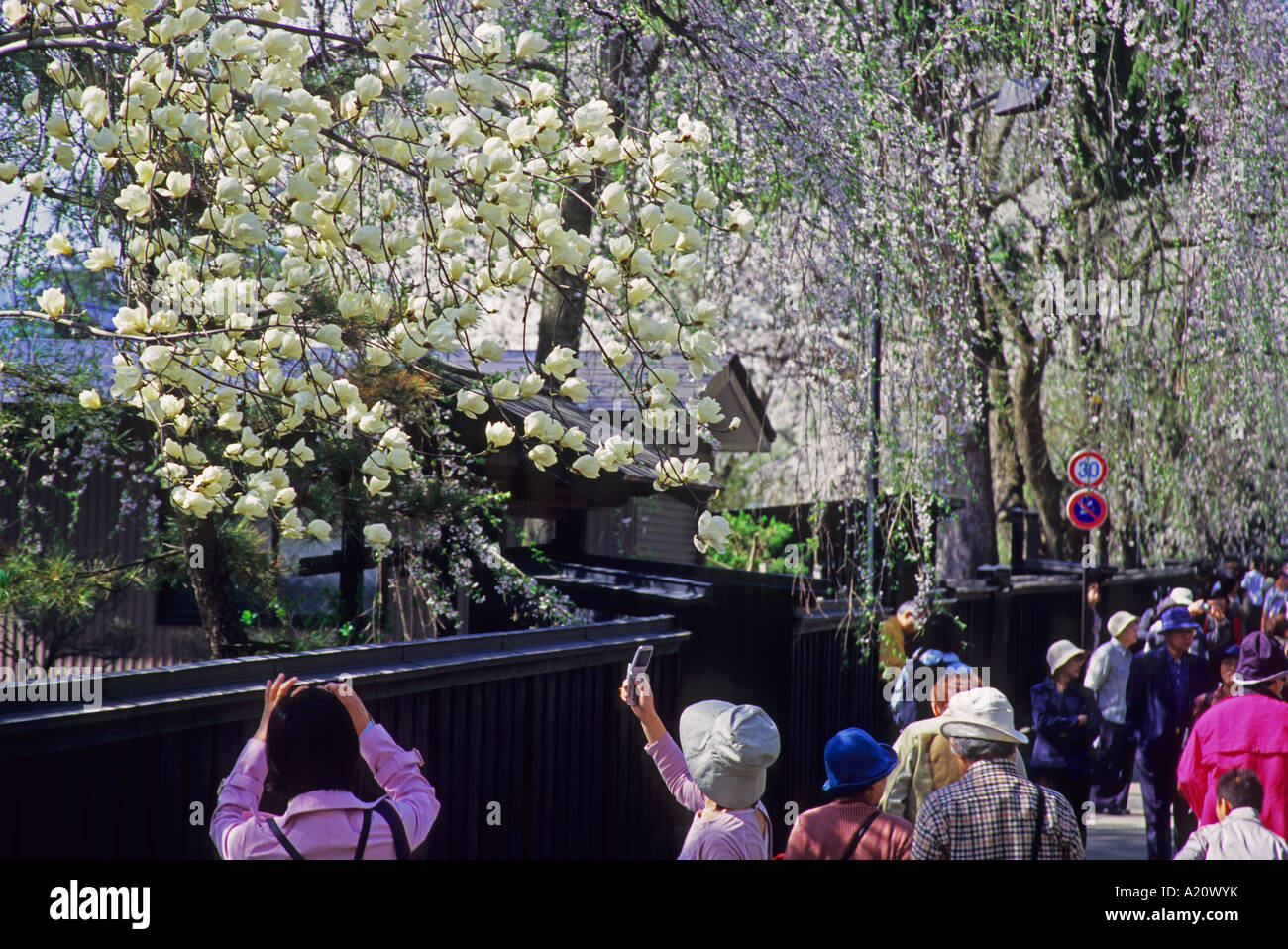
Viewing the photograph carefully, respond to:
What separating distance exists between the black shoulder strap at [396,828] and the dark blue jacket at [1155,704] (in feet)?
21.4

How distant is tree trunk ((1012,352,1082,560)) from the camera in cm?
1833

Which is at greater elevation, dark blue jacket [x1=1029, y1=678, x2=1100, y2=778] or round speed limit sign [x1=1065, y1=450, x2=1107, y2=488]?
round speed limit sign [x1=1065, y1=450, x2=1107, y2=488]

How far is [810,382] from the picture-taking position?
27.6ft

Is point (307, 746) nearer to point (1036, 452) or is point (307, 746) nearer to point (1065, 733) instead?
point (1065, 733)

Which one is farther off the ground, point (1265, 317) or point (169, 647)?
point (1265, 317)

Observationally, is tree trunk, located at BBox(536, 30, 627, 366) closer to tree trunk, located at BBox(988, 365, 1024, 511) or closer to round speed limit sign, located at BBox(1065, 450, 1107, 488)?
round speed limit sign, located at BBox(1065, 450, 1107, 488)

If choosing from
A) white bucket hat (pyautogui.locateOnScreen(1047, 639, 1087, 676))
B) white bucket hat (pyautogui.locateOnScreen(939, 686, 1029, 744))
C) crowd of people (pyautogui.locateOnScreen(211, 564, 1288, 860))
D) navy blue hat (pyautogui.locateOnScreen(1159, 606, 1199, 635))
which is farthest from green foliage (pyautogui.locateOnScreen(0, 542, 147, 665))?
navy blue hat (pyautogui.locateOnScreen(1159, 606, 1199, 635))

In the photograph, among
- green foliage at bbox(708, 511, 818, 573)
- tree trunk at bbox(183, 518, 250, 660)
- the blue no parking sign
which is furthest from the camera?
green foliage at bbox(708, 511, 818, 573)

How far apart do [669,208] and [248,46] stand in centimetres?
139

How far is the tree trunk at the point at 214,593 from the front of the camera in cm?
702

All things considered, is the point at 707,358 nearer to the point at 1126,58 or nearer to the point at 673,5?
the point at 673,5

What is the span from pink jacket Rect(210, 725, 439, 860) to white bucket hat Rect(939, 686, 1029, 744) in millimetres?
1858

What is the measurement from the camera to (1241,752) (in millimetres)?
5906

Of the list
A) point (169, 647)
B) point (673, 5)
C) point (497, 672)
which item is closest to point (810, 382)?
point (673, 5)
